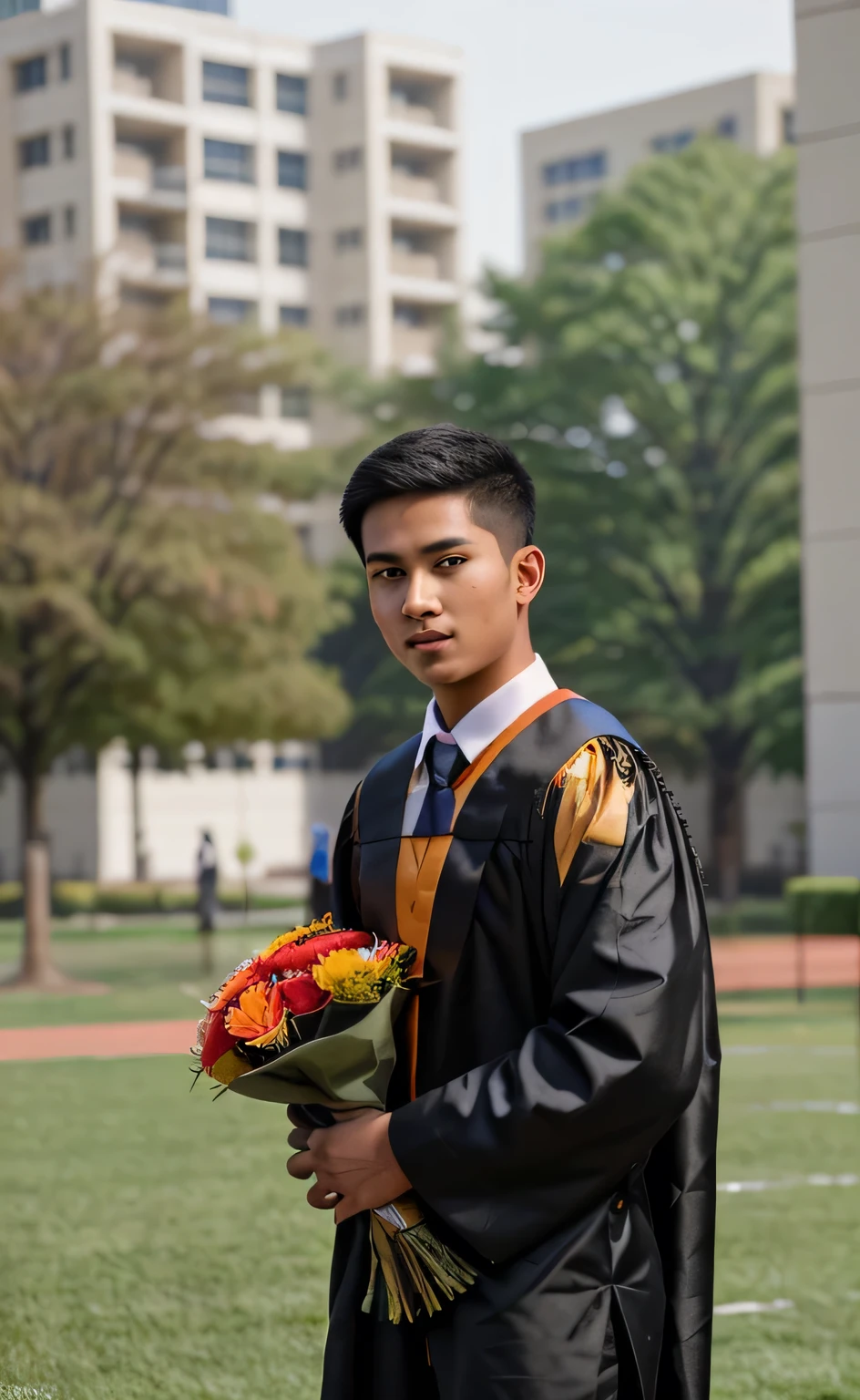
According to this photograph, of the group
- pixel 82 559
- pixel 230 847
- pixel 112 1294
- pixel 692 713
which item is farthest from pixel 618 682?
pixel 112 1294

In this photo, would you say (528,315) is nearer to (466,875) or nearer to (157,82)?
(157,82)

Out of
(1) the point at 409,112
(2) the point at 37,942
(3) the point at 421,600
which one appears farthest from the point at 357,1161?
(1) the point at 409,112

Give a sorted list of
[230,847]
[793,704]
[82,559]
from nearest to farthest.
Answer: [82,559] → [793,704] → [230,847]

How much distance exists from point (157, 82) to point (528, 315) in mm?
25472

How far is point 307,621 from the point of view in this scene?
92.3 ft

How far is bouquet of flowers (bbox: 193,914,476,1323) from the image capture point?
2518 mm

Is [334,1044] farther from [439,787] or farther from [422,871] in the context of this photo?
[439,787]

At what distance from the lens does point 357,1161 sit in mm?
2541

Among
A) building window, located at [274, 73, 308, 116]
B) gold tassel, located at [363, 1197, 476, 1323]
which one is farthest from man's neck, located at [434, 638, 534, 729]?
building window, located at [274, 73, 308, 116]

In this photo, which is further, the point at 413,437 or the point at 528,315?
the point at 528,315

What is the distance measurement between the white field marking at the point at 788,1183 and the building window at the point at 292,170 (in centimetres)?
5549

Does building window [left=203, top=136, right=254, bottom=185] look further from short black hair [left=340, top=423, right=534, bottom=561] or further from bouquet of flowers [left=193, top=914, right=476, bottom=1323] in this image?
bouquet of flowers [left=193, top=914, right=476, bottom=1323]

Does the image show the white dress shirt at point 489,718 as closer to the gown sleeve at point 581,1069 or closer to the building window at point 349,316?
the gown sleeve at point 581,1069

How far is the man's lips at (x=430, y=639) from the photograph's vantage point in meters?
2.68
